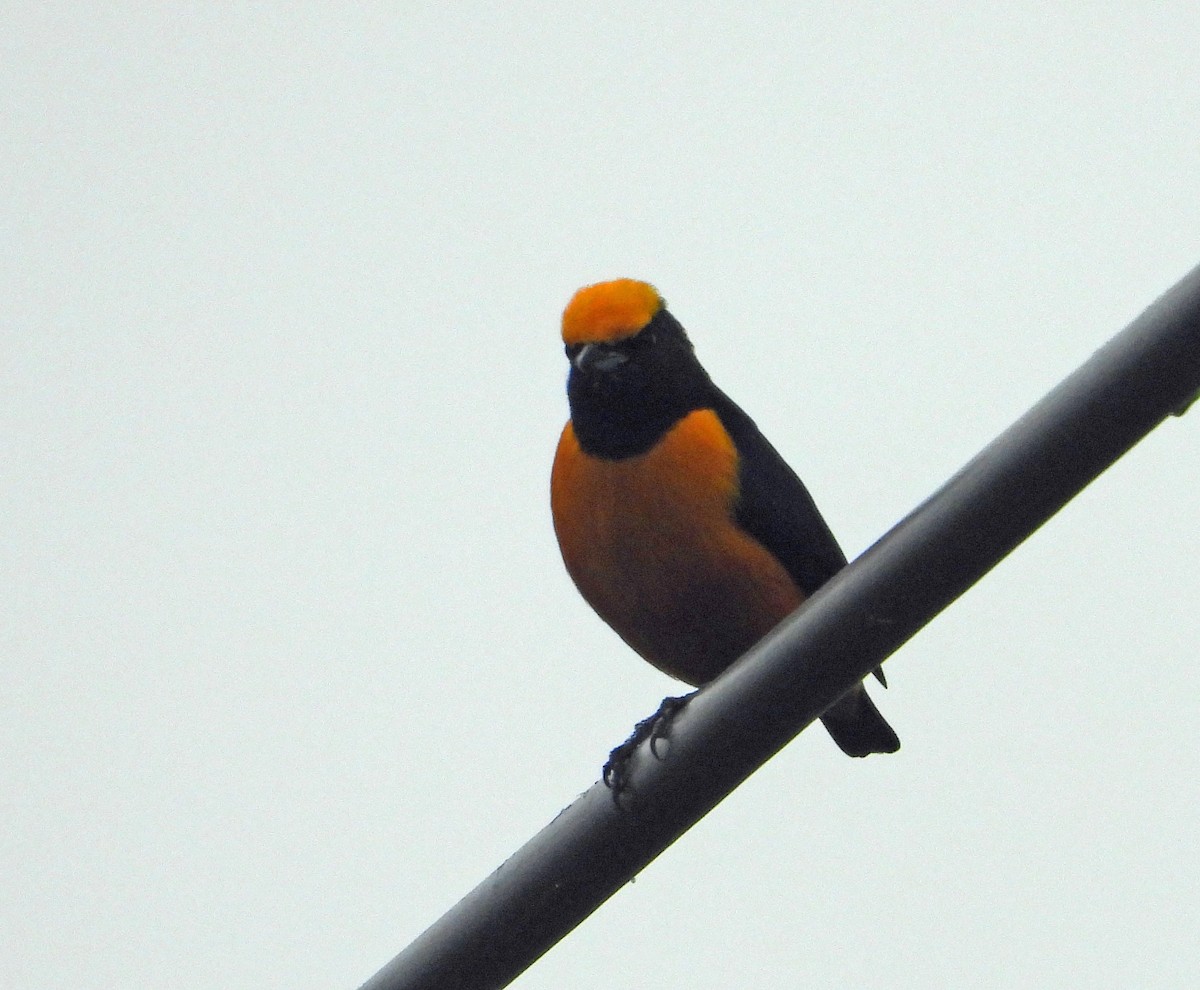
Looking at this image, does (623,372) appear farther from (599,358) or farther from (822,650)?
(822,650)

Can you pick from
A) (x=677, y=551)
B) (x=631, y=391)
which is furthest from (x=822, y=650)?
(x=631, y=391)

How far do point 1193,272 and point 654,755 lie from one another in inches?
50.4

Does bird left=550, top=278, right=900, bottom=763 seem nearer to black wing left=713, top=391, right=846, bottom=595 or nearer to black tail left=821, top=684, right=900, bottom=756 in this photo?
black wing left=713, top=391, right=846, bottom=595

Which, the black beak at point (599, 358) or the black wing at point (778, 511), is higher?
the black beak at point (599, 358)

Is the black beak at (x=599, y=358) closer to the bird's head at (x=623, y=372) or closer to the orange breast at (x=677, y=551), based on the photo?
the bird's head at (x=623, y=372)

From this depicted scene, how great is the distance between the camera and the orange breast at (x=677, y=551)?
513 cm

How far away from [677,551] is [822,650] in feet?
7.94

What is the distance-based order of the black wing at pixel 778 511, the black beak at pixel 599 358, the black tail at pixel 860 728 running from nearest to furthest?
1. the black wing at pixel 778 511
2. the black beak at pixel 599 358
3. the black tail at pixel 860 728

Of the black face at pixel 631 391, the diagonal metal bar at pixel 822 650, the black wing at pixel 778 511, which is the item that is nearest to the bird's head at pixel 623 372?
the black face at pixel 631 391

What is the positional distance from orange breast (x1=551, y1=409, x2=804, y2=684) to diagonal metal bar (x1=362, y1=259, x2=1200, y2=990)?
2075 millimetres

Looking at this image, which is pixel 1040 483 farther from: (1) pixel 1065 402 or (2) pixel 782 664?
(2) pixel 782 664

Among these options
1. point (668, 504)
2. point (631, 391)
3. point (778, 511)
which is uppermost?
point (631, 391)

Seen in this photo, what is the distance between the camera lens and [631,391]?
215 inches

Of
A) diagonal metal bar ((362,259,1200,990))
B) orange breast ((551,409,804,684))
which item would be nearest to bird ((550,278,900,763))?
orange breast ((551,409,804,684))
